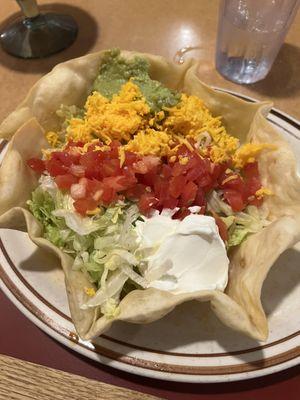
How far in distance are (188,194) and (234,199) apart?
190 millimetres

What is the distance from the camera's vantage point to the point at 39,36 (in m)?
2.51

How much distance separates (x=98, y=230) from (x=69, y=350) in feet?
1.24

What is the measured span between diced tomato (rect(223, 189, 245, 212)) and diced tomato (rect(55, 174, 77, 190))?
20.3 inches

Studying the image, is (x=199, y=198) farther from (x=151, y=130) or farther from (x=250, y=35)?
(x=250, y=35)

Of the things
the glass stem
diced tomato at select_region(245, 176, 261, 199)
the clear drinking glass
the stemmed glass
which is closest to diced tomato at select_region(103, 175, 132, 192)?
diced tomato at select_region(245, 176, 261, 199)

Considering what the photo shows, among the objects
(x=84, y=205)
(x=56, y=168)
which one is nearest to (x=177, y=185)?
(x=84, y=205)

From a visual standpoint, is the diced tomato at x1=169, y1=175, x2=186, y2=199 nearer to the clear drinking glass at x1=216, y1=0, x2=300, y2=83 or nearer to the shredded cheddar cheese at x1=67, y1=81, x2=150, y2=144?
the shredded cheddar cheese at x1=67, y1=81, x2=150, y2=144

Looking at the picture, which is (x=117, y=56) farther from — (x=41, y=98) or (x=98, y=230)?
(x=98, y=230)

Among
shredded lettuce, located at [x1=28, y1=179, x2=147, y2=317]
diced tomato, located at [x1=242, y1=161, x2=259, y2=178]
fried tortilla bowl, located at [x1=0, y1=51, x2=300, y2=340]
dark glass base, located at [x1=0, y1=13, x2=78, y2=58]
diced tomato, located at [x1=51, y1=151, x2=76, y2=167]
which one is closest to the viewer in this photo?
fried tortilla bowl, located at [x1=0, y1=51, x2=300, y2=340]

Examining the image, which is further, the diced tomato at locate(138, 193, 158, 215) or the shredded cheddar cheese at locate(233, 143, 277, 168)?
the shredded cheddar cheese at locate(233, 143, 277, 168)

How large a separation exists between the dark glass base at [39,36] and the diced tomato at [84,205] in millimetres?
1295

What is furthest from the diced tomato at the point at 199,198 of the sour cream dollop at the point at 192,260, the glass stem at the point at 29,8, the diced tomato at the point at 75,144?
the glass stem at the point at 29,8

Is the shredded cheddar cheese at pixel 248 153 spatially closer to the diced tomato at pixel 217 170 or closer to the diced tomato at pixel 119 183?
the diced tomato at pixel 217 170

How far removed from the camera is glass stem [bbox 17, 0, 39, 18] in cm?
246
